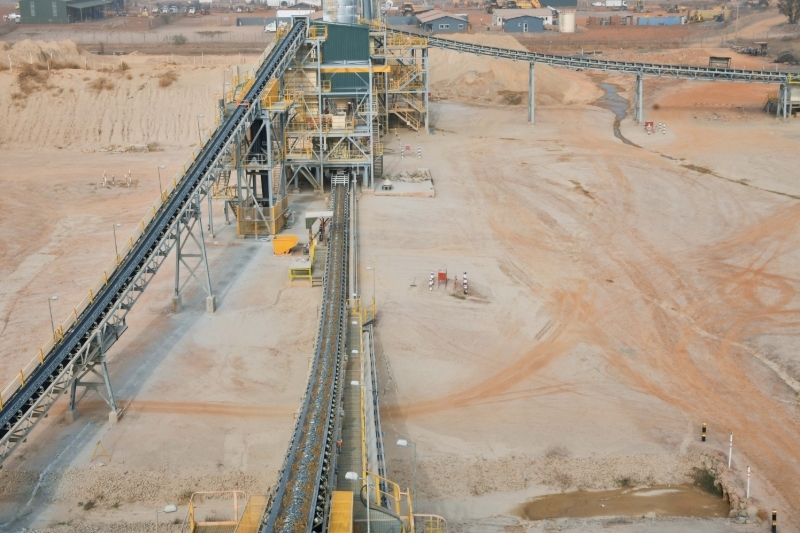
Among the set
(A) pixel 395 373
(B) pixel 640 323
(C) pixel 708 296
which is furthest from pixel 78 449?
(C) pixel 708 296

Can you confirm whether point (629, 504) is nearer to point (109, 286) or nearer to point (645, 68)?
point (109, 286)

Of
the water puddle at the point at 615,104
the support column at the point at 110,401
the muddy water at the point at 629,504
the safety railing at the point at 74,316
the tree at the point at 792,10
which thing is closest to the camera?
the muddy water at the point at 629,504

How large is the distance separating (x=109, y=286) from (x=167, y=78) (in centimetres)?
4891

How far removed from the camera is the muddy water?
24.6 meters

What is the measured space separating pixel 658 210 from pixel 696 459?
84.9ft

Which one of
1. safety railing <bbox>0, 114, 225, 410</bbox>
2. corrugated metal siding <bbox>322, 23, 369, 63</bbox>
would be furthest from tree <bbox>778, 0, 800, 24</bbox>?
safety railing <bbox>0, 114, 225, 410</bbox>

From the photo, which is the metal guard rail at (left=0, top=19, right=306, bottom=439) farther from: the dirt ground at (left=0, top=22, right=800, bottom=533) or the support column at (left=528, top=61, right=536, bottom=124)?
the support column at (left=528, top=61, right=536, bottom=124)

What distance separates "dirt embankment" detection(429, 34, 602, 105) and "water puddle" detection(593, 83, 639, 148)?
1063mm

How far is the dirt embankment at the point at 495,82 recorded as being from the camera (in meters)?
87.6

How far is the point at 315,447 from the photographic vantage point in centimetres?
2306

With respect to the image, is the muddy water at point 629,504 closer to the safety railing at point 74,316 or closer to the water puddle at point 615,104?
the safety railing at point 74,316

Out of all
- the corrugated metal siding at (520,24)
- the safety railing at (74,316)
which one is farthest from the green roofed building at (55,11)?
the safety railing at (74,316)

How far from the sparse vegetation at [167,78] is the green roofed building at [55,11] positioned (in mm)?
69682

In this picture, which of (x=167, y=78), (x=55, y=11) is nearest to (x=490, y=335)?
(x=167, y=78)
